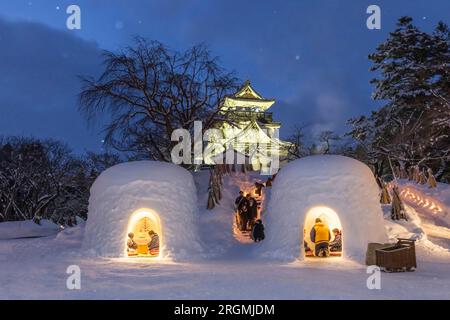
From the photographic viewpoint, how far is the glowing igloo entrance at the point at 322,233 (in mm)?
12766

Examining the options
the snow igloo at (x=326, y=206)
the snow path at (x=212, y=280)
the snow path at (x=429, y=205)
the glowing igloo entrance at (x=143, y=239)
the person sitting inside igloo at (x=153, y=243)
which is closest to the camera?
the snow path at (x=212, y=280)

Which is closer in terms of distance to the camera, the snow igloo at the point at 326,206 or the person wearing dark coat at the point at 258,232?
the snow igloo at the point at 326,206

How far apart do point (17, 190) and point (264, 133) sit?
1775 centimetres

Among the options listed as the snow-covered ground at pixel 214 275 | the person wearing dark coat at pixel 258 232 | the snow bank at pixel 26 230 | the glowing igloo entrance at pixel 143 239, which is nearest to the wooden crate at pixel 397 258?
the snow-covered ground at pixel 214 275

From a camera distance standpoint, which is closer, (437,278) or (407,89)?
(437,278)

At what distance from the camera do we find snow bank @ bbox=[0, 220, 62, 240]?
17.8 metres

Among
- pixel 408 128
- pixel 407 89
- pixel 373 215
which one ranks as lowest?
pixel 373 215

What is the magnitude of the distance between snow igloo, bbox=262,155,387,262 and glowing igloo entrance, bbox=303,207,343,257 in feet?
0.12

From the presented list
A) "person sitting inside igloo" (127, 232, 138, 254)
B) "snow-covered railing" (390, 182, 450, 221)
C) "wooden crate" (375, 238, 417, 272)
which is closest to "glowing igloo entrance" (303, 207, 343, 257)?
"wooden crate" (375, 238, 417, 272)

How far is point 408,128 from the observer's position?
2623 centimetres

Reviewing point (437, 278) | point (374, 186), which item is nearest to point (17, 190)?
point (374, 186)

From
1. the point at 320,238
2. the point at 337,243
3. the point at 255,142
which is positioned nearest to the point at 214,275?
the point at 320,238

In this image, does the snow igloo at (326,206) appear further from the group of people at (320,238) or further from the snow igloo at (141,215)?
the snow igloo at (141,215)
